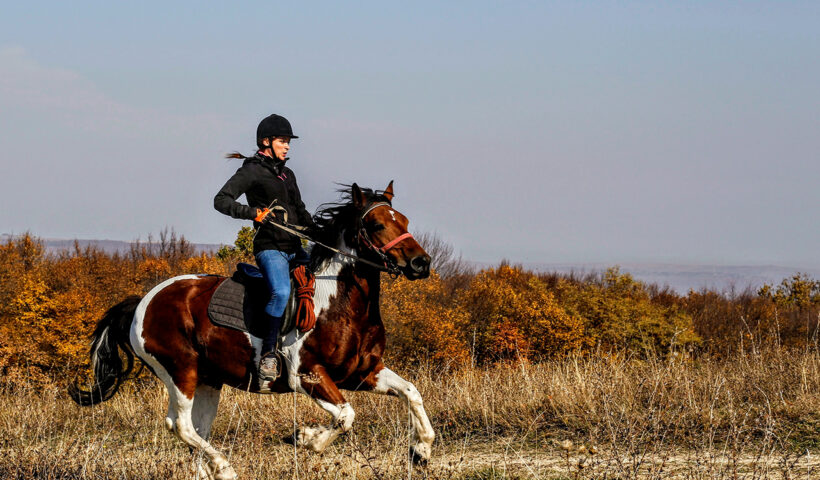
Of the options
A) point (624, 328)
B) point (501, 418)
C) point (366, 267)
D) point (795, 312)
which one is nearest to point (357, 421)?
point (501, 418)

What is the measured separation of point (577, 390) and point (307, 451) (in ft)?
12.4

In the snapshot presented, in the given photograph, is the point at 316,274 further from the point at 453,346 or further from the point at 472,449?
the point at 453,346

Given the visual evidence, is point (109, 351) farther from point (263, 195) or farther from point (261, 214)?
point (261, 214)

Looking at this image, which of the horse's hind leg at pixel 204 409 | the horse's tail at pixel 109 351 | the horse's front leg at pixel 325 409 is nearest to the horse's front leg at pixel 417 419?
the horse's front leg at pixel 325 409

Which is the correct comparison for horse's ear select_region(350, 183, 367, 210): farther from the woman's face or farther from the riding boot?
the riding boot

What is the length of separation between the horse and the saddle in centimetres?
9

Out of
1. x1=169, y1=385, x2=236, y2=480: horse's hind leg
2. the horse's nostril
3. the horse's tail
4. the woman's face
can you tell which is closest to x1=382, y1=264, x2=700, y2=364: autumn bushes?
the horse's tail

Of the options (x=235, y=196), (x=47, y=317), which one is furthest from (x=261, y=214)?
(x=47, y=317)

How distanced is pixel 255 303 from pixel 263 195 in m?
0.93

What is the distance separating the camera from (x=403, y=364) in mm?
21125

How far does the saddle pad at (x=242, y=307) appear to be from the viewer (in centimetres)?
712

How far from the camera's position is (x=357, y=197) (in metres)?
7.01

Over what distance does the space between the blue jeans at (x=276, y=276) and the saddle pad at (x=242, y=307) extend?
15 cm

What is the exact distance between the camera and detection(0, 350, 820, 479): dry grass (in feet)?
20.9
